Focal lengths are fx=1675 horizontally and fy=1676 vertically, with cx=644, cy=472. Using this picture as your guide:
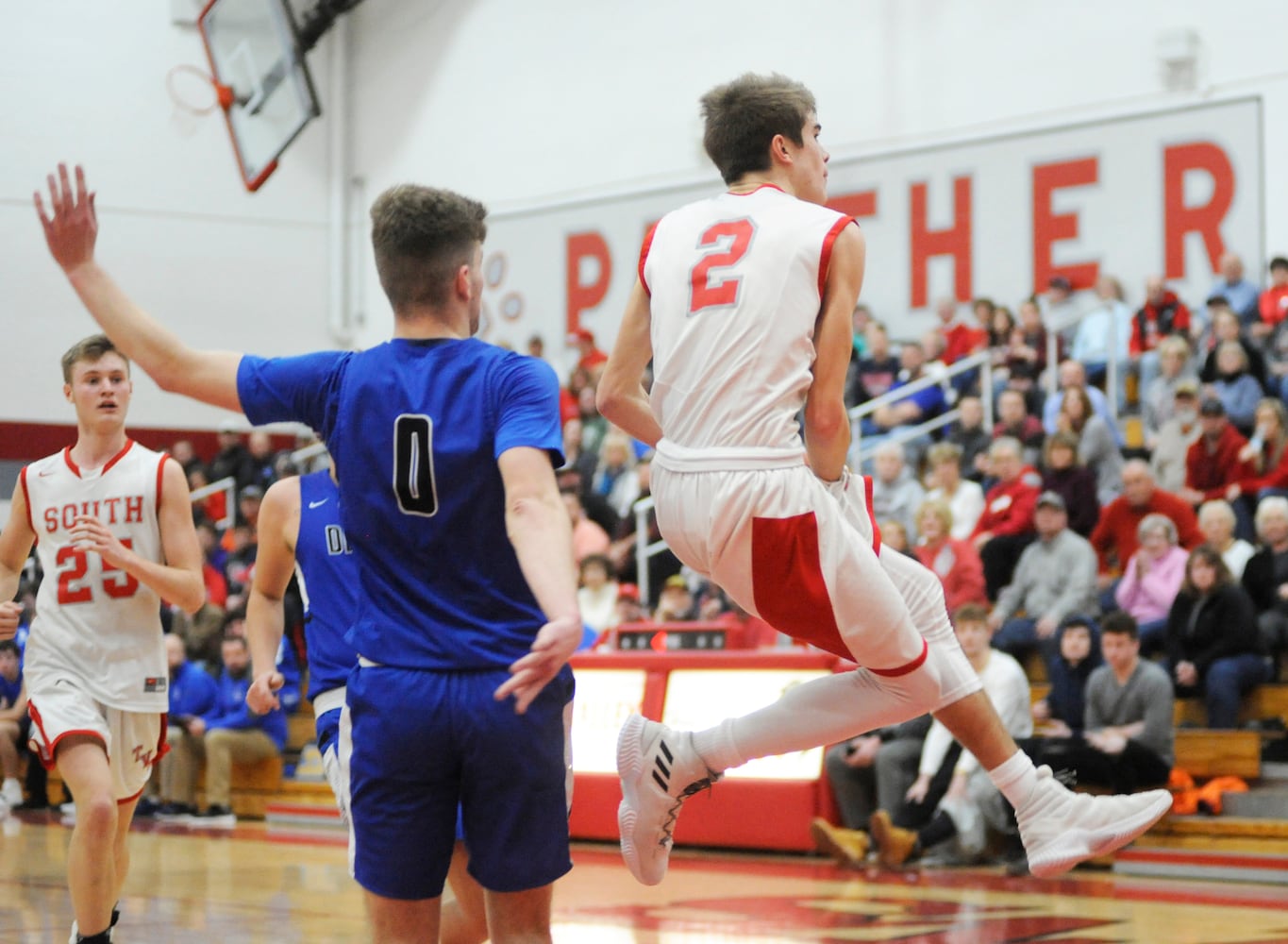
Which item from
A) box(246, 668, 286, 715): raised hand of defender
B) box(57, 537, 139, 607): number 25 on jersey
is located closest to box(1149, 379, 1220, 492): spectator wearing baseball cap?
box(57, 537, 139, 607): number 25 on jersey

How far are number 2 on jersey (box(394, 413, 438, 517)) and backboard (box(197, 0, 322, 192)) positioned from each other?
18939mm

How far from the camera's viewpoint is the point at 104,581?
20.1ft

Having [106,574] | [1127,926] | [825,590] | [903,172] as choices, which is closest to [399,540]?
[825,590]

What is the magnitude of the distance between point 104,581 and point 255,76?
17085 mm

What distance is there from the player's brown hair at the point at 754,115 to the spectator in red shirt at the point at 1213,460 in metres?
8.25

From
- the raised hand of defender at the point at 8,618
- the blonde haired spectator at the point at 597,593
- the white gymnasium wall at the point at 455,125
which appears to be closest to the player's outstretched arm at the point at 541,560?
the raised hand of defender at the point at 8,618

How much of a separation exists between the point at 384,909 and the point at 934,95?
16449 mm

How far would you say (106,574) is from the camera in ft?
20.1

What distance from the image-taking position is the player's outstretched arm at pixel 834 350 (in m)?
4.33

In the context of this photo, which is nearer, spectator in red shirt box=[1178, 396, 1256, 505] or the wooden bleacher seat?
the wooden bleacher seat

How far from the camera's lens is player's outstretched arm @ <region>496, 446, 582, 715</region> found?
3184 mm

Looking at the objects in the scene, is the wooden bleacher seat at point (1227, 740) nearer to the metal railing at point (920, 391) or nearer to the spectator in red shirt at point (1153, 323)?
the metal railing at point (920, 391)

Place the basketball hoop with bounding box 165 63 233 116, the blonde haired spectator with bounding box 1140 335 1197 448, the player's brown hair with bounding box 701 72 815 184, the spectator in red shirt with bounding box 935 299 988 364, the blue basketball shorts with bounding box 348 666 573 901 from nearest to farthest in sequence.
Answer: the blue basketball shorts with bounding box 348 666 573 901, the player's brown hair with bounding box 701 72 815 184, the blonde haired spectator with bounding box 1140 335 1197 448, the spectator in red shirt with bounding box 935 299 988 364, the basketball hoop with bounding box 165 63 233 116

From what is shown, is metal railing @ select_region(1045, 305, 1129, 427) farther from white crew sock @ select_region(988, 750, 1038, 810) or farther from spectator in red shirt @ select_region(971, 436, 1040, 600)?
white crew sock @ select_region(988, 750, 1038, 810)
